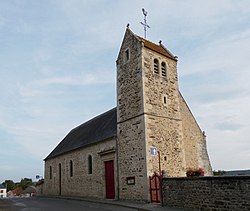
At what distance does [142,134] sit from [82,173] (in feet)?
26.5

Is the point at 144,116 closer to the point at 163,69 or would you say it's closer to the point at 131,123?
the point at 131,123

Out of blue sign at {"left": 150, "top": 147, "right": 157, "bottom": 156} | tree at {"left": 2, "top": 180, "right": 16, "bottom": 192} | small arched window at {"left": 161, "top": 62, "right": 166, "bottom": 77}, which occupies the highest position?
small arched window at {"left": 161, "top": 62, "right": 166, "bottom": 77}

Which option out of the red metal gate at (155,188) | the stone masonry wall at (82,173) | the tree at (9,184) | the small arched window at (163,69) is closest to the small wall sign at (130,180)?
the red metal gate at (155,188)

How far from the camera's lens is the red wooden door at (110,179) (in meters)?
17.9

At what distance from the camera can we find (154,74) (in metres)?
17.5

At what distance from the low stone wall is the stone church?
2.35m

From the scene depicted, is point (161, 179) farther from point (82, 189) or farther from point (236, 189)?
point (82, 189)

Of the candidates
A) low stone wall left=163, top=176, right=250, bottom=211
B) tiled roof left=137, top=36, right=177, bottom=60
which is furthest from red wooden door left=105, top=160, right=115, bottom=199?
tiled roof left=137, top=36, right=177, bottom=60

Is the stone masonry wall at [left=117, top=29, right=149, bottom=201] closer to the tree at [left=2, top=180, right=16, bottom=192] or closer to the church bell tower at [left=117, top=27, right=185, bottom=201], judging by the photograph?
the church bell tower at [left=117, top=27, right=185, bottom=201]

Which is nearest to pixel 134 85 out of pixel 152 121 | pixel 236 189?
pixel 152 121

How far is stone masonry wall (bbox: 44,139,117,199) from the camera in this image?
19.1 metres

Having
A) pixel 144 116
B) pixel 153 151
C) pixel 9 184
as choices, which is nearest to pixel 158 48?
pixel 144 116

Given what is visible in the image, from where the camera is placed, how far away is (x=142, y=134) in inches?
628

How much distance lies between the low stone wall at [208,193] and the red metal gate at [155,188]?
119cm
